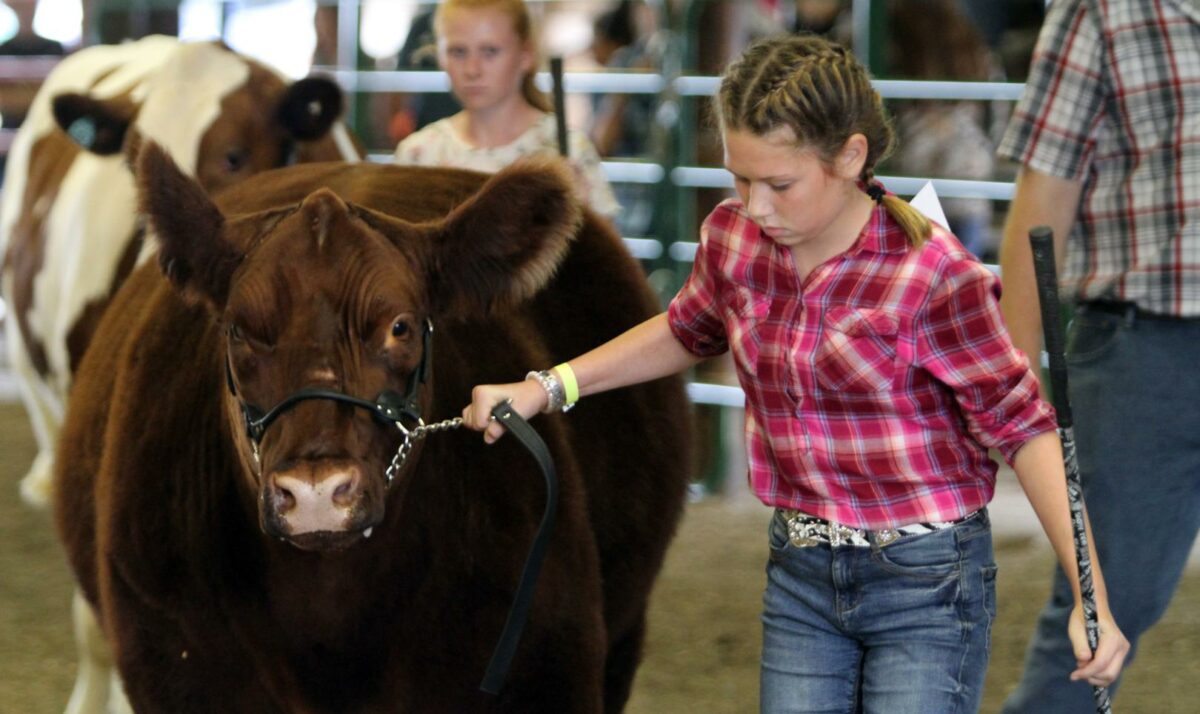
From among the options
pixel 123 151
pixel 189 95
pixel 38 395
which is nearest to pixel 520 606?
pixel 123 151

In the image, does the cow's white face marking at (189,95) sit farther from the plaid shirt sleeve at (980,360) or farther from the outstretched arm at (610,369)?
the plaid shirt sleeve at (980,360)

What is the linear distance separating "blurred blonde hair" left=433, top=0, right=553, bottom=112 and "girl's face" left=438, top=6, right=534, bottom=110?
0.01 metres

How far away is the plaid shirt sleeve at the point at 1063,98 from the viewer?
9.55 ft

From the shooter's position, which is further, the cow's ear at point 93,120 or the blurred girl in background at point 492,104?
the cow's ear at point 93,120

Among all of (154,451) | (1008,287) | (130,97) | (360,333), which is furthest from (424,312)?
(130,97)

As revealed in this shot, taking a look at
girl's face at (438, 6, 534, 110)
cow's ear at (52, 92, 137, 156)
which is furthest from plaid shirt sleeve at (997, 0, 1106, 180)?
cow's ear at (52, 92, 137, 156)

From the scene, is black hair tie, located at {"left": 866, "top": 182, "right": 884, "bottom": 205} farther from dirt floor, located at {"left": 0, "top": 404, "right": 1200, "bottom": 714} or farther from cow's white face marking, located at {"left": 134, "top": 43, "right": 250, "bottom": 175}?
cow's white face marking, located at {"left": 134, "top": 43, "right": 250, "bottom": 175}

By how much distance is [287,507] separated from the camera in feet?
7.47

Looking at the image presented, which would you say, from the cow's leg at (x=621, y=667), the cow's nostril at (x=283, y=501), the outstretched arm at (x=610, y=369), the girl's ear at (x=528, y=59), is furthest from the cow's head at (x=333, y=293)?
the girl's ear at (x=528, y=59)

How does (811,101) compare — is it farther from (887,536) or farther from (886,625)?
(886,625)

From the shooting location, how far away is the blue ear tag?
4.96m

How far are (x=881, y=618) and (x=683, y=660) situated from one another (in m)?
2.45

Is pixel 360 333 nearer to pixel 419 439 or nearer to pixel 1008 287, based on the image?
pixel 419 439

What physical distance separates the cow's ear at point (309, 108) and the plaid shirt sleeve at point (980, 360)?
284cm
